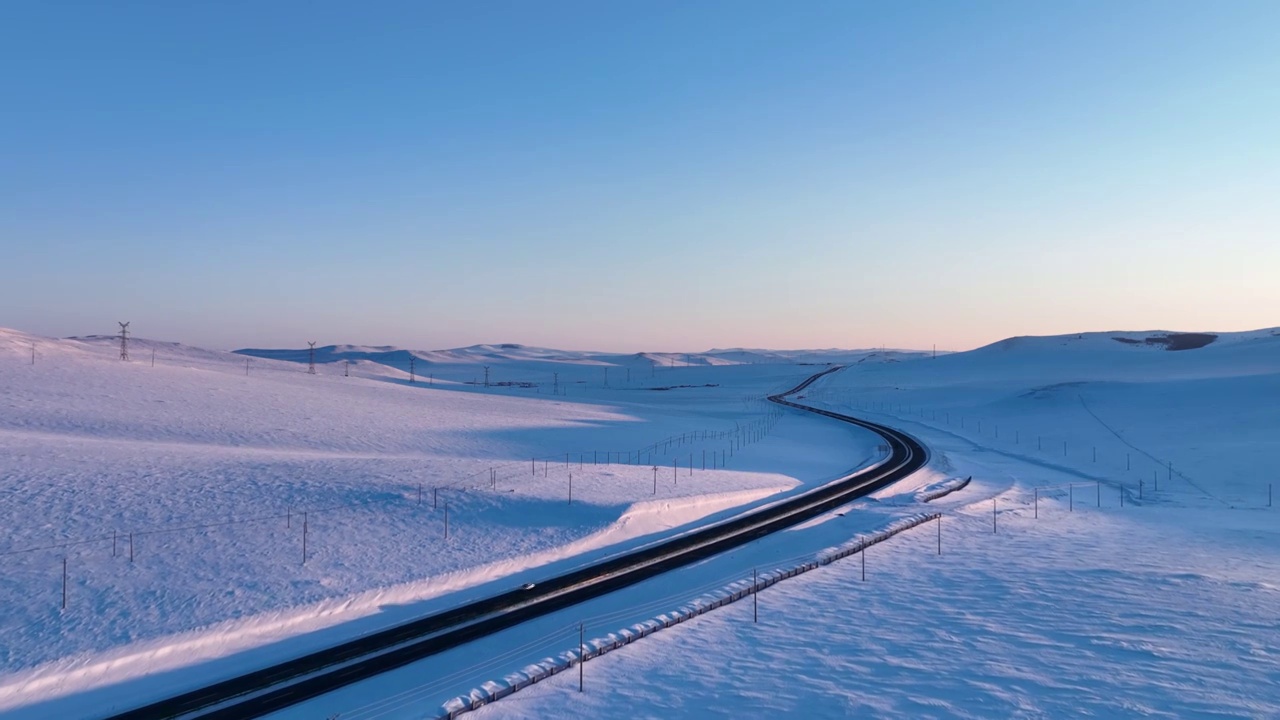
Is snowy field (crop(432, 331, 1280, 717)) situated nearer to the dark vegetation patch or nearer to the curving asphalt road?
the curving asphalt road

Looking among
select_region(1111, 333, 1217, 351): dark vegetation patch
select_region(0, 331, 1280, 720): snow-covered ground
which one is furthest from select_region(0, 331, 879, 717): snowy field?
select_region(1111, 333, 1217, 351): dark vegetation patch

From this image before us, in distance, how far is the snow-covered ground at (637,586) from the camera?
16047 mm

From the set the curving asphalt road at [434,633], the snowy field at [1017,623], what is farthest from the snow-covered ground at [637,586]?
the curving asphalt road at [434,633]

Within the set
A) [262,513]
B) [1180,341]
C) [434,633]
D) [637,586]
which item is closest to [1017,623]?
[637,586]

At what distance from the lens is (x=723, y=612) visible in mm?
21078

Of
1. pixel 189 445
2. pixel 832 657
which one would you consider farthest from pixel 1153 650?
pixel 189 445

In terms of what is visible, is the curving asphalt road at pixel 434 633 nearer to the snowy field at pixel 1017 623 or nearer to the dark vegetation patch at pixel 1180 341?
the snowy field at pixel 1017 623

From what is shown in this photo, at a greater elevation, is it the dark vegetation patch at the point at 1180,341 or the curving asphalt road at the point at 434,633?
the dark vegetation patch at the point at 1180,341

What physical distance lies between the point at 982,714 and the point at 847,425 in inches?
2540

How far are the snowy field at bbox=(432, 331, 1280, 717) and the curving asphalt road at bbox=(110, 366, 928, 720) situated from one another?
2.60m

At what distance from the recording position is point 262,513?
2733 cm

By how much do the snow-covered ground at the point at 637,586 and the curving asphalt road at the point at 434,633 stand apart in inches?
25.6

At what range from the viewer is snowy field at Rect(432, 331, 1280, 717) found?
15.3 meters

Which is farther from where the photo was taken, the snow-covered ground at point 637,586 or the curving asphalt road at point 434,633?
the snow-covered ground at point 637,586
